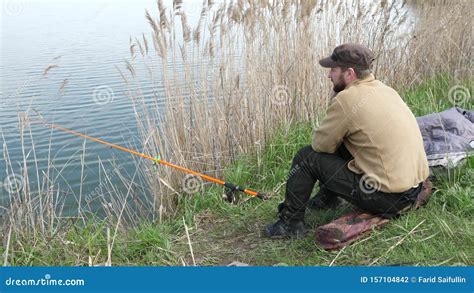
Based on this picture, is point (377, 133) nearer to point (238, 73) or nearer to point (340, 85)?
point (340, 85)

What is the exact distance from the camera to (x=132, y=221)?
3.55 meters

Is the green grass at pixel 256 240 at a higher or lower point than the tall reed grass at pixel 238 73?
lower

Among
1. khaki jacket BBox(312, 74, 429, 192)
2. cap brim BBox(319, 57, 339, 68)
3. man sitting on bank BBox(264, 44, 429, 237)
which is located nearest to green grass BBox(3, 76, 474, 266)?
man sitting on bank BBox(264, 44, 429, 237)

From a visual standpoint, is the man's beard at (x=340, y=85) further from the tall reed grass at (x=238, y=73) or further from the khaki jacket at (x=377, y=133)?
the tall reed grass at (x=238, y=73)

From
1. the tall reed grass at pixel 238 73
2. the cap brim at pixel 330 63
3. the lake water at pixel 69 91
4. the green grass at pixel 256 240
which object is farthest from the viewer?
the lake water at pixel 69 91

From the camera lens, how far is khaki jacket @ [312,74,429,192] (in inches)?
104

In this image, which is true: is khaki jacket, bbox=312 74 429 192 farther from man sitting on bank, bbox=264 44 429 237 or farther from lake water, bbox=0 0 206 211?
lake water, bbox=0 0 206 211

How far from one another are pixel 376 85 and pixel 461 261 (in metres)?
1.01

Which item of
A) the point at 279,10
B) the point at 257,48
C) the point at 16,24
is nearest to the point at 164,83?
the point at 257,48

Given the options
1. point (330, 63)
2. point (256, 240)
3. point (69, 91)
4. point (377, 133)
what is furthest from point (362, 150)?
point (69, 91)

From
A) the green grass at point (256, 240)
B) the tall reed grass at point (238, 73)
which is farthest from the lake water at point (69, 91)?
the green grass at point (256, 240)

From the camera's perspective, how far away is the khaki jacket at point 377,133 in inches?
104

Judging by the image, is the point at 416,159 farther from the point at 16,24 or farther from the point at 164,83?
the point at 16,24

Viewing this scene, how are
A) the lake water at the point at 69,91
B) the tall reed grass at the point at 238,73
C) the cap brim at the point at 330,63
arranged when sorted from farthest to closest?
the lake water at the point at 69,91 → the tall reed grass at the point at 238,73 → the cap brim at the point at 330,63
